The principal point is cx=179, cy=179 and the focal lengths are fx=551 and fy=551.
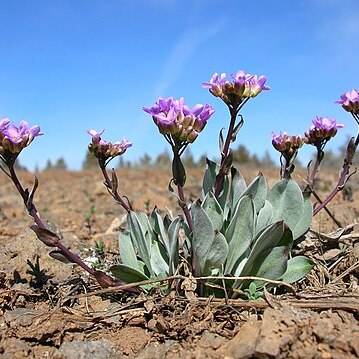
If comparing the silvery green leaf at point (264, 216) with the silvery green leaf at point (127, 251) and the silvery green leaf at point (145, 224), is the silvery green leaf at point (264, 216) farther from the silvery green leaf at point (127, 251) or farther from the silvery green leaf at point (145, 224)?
the silvery green leaf at point (127, 251)

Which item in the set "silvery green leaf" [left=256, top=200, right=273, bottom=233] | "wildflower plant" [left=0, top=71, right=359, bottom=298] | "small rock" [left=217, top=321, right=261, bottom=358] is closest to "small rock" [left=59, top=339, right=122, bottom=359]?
"wildflower plant" [left=0, top=71, right=359, bottom=298]

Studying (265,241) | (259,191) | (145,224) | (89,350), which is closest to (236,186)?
(259,191)

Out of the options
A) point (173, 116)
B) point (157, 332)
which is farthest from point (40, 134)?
point (157, 332)

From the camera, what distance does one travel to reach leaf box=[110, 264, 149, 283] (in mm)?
3153

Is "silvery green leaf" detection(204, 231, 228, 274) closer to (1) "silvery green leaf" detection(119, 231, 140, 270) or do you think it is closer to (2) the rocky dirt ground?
(2) the rocky dirt ground

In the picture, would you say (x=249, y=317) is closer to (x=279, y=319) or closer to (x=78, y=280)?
(x=279, y=319)

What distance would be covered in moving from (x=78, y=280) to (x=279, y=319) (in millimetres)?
1525

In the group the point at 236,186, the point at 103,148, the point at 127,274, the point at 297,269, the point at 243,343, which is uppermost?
the point at 103,148

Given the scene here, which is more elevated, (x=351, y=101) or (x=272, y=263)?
(x=351, y=101)

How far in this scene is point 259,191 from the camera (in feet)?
10.8

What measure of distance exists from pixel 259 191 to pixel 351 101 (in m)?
0.81

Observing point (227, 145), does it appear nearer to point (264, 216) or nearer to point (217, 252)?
point (264, 216)

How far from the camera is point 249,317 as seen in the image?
9.22 ft

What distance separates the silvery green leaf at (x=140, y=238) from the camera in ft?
10.8
